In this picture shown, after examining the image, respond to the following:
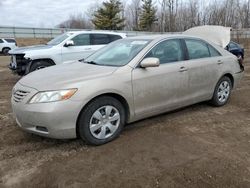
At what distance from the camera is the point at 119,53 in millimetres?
4703

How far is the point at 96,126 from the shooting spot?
3.82m

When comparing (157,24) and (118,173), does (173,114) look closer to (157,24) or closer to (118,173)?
(118,173)

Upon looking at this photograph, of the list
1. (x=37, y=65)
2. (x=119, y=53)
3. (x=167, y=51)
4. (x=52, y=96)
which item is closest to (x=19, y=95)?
(x=52, y=96)

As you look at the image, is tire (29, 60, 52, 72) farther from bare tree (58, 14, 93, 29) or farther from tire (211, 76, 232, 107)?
bare tree (58, 14, 93, 29)

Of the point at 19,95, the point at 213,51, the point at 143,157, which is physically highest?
the point at 213,51

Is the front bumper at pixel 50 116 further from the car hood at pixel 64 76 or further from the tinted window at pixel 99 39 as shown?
the tinted window at pixel 99 39

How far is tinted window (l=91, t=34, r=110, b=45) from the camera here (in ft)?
32.7

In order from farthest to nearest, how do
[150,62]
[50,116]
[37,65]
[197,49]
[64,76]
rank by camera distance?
[37,65] → [197,49] → [150,62] → [64,76] → [50,116]

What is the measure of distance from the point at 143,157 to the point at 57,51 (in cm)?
629

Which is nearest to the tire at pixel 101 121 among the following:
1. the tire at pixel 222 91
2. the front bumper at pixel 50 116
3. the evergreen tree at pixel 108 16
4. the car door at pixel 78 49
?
the front bumper at pixel 50 116

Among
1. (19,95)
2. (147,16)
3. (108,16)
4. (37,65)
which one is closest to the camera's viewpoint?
(19,95)

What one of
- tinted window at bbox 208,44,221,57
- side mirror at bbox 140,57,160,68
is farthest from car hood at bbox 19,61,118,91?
tinted window at bbox 208,44,221,57

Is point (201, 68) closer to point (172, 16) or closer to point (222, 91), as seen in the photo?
point (222, 91)

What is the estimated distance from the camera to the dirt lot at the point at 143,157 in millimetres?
3043
